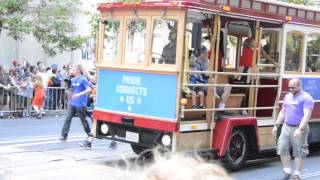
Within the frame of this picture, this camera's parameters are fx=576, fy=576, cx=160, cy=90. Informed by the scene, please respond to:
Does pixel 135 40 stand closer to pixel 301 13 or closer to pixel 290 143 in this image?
pixel 290 143

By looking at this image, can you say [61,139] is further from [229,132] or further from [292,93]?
[292,93]

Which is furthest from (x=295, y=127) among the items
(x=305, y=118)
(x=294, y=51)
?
(x=294, y=51)

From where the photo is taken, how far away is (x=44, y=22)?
19.3m

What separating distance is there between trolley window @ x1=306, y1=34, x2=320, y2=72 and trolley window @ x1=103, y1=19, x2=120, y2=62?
4.00m

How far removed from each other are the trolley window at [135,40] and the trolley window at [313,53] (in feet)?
12.4

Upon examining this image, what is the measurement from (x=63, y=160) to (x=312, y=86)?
16.8 feet

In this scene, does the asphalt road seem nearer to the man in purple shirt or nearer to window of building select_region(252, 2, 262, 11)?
the man in purple shirt

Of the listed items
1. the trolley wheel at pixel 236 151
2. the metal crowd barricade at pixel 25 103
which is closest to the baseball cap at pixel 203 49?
the trolley wheel at pixel 236 151

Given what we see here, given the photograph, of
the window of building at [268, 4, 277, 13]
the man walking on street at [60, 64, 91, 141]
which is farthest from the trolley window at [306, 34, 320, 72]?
the man walking on street at [60, 64, 91, 141]

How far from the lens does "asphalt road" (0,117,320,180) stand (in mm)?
8820

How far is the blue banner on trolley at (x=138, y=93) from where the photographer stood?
8.87 metres

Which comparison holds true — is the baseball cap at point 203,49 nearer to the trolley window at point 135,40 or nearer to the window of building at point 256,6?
the trolley window at point 135,40

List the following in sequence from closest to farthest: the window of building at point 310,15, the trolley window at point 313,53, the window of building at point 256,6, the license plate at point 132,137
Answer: the license plate at point 132,137 → the window of building at point 256,6 → the window of building at point 310,15 → the trolley window at point 313,53

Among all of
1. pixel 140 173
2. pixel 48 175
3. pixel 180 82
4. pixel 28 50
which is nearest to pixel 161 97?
pixel 180 82
